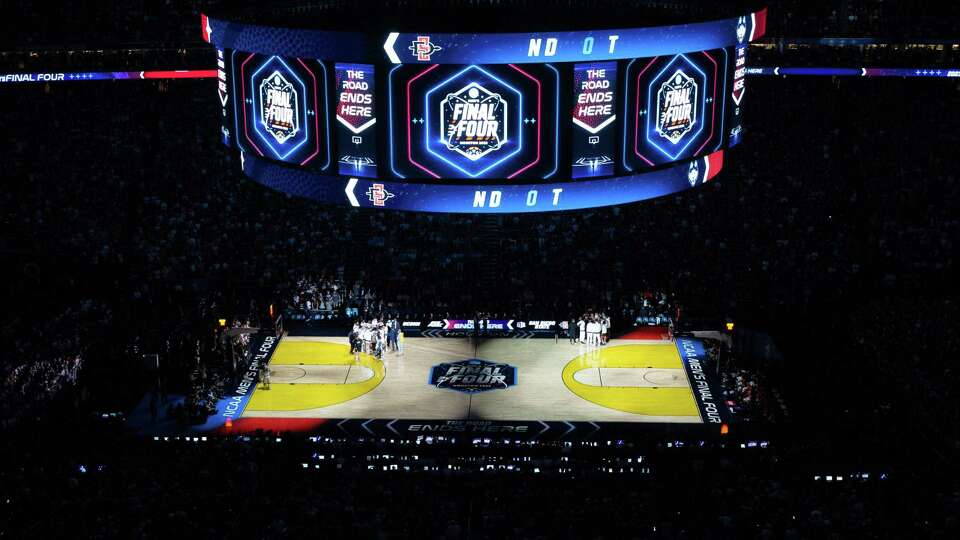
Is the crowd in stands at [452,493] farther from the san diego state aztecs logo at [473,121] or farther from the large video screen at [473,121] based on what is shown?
the san diego state aztecs logo at [473,121]

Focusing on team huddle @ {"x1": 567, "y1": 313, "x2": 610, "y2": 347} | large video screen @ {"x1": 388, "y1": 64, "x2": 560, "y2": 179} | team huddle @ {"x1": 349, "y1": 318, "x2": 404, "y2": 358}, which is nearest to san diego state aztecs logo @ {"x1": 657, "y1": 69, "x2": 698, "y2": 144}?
large video screen @ {"x1": 388, "y1": 64, "x2": 560, "y2": 179}

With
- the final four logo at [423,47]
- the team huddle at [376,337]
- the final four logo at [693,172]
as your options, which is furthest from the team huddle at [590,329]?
the final four logo at [423,47]

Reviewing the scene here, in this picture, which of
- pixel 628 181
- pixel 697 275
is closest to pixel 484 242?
pixel 697 275

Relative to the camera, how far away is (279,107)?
24.7 m

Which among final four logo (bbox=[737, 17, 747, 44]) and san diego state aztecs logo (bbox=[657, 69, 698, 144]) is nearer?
san diego state aztecs logo (bbox=[657, 69, 698, 144])

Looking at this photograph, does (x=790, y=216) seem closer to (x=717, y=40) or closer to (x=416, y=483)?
(x=717, y=40)

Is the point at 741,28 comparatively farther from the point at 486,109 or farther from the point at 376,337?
the point at 376,337

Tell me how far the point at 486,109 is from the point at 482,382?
8.40m

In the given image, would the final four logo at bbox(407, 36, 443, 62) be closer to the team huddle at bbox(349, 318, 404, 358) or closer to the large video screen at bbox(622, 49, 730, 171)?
the large video screen at bbox(622, 49, 730, 171)

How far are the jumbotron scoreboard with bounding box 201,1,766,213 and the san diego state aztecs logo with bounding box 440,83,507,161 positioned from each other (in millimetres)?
24

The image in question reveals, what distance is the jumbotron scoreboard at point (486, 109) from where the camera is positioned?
22.5 metres

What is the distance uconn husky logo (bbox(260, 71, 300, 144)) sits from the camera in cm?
2436

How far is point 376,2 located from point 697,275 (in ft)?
40.8

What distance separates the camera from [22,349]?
2931cm
